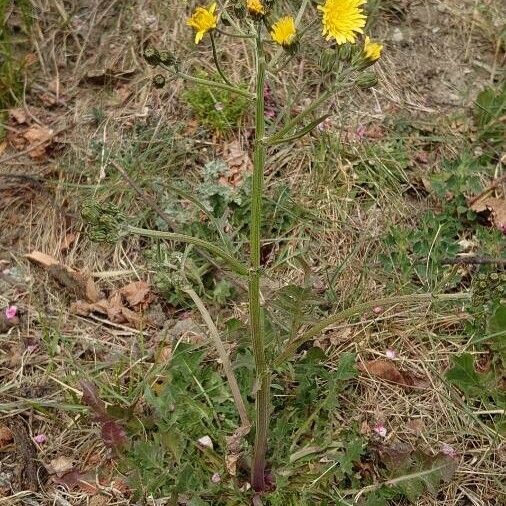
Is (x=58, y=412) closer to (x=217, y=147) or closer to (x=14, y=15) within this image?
(x=217, y=147)

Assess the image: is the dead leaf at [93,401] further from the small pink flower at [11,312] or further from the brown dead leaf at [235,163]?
the brown dead leaf at [235,163]

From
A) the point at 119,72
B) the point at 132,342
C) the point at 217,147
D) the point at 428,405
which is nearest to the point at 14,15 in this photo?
the point at 119,72

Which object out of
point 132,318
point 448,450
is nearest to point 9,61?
point 132,318

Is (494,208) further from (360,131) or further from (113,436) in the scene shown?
(113,436)

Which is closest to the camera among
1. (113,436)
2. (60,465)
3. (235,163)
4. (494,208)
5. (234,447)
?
(234,447)

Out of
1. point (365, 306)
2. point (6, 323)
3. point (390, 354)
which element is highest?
point (365, 306)

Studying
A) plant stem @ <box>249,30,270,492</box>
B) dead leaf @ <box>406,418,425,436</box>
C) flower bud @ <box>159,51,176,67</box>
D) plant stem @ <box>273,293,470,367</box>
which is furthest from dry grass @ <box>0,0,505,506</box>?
flower bud @ <box>159,51,176,67</box>
